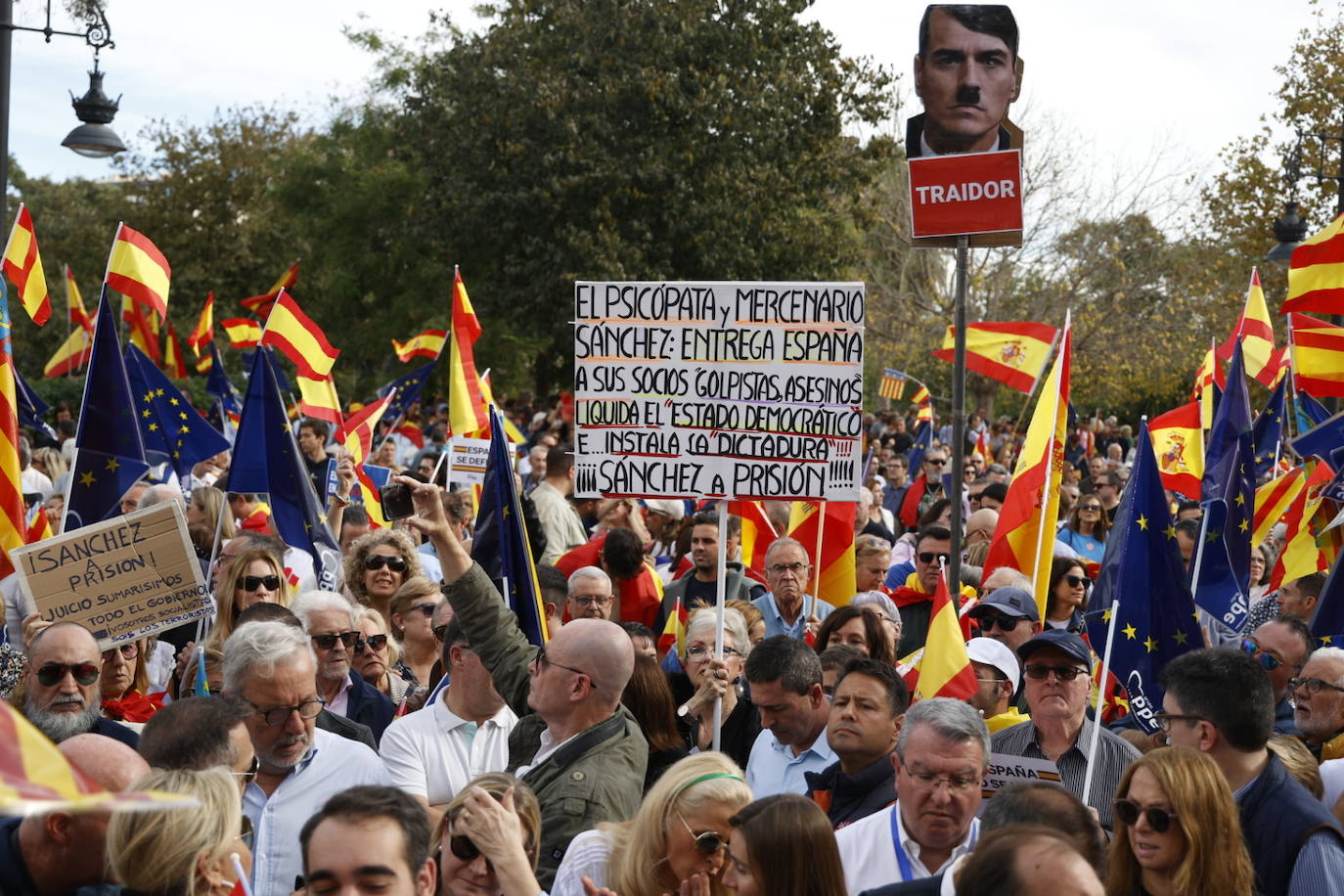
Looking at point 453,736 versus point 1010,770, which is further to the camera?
point 453,736

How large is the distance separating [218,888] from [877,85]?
3109 cm

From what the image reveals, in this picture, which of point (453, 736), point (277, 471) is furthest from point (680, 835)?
point (277, 471)

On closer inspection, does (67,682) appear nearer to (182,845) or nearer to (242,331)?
(182,845)

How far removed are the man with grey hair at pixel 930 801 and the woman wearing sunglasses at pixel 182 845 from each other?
5.68 feet

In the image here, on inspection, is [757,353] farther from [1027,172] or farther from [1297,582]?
[1027,172]

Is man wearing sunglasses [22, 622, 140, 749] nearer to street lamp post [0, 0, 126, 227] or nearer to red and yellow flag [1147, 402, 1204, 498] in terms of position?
street lamp post [0, 0, 126, 227]

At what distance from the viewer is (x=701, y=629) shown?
669 centimetres

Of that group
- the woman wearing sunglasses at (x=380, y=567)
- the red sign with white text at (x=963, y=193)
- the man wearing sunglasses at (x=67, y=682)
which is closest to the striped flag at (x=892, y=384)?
the red sign with white text at (x=963, y=193)

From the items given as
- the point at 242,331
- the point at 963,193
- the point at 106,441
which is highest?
the point at 963,193

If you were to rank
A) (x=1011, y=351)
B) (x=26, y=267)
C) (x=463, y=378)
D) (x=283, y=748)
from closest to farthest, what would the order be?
1. (x=283, y=748)
2. (x=26, y=267)
3. (x=463, y=378)
4. (x=1011, y=351)

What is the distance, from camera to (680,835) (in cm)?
398

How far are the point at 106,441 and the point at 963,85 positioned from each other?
18.8ft

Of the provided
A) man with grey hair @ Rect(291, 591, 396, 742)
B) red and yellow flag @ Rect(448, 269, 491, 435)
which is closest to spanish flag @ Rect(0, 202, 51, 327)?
red and yellow flag @ Rect(448, 269, 491, 435)

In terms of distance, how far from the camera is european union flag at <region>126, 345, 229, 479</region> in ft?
35.0
